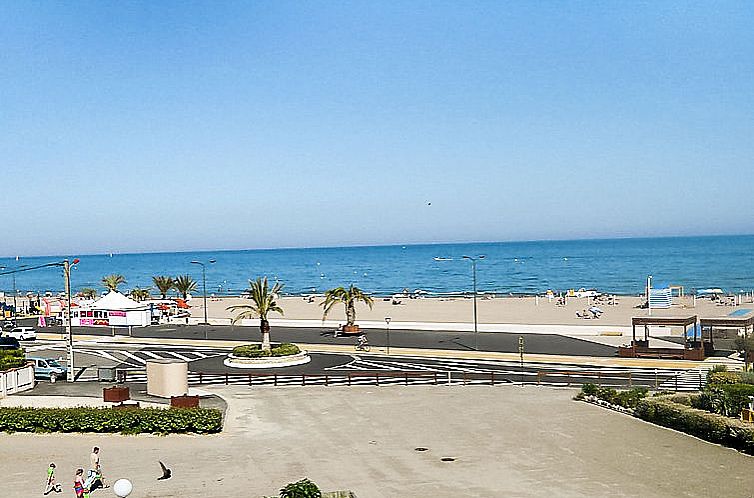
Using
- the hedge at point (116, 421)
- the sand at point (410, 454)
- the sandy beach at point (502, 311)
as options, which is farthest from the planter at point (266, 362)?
the sandy beach at point (502, 311)

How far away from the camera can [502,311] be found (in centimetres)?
8806

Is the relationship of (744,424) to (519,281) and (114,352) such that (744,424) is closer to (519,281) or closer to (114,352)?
(114,352)

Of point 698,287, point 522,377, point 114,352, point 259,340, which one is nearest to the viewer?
point 522,377

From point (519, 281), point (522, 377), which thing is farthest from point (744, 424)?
point (519, 281)

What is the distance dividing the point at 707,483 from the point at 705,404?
760 cm

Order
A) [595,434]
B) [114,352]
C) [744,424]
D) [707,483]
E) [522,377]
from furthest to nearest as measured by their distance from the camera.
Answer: [114,352] < [522,377] < [595,434] < [744,424] < [707,483]

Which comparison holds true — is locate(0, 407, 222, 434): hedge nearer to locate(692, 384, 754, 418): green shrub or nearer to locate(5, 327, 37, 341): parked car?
locate(692, 384, 754, 418): green shrub

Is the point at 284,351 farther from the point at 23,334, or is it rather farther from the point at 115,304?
the point at 115,304

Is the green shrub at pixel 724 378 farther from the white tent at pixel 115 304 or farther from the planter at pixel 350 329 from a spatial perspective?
the white tent at pixel 115 304

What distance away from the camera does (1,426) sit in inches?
1137

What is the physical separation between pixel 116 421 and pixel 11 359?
39.6 feet

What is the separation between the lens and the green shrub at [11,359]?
36812 mm

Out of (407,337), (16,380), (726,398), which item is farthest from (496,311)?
(726,398)

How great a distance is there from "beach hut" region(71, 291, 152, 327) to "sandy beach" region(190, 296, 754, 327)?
9.91 meters
